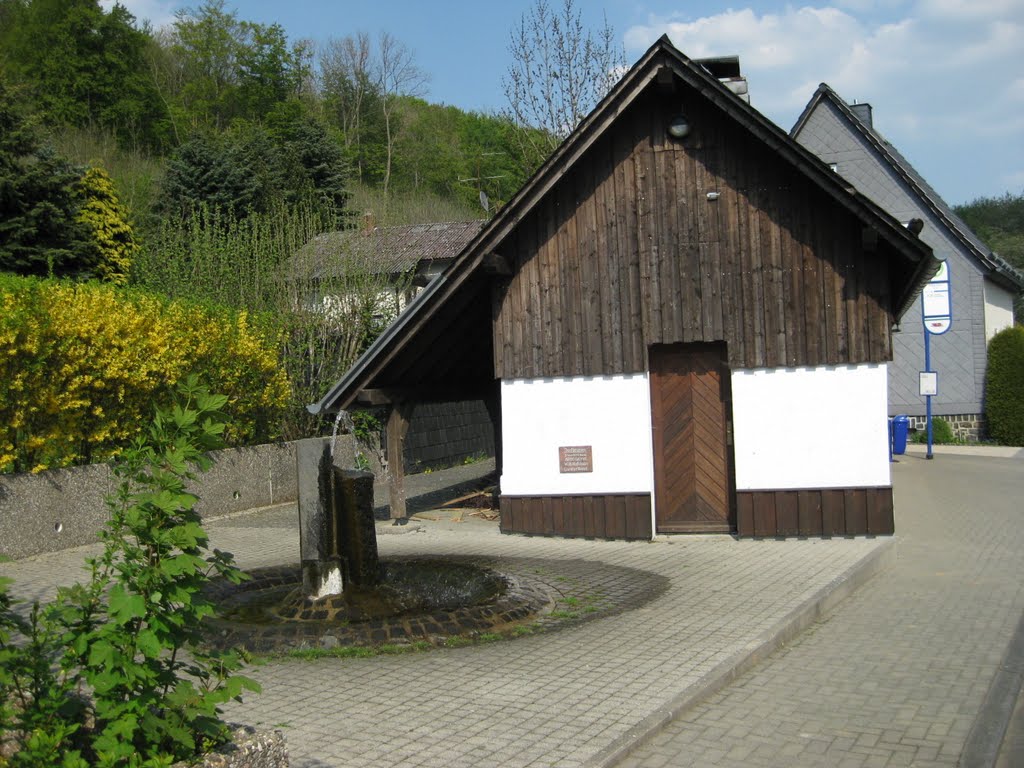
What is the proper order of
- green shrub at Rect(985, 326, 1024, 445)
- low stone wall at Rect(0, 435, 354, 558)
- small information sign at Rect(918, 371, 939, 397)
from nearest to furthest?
low stone wall at Rect(0, 435, 354, 558) → small information sign at Rect(918, 371, 939, 397) → green shrub at Rect(985, 326, 1024, 445)

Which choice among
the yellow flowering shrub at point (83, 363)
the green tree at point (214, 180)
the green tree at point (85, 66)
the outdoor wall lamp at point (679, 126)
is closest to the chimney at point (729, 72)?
the outdoor wall lamp at point (679, 126)

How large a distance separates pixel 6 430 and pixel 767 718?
9242 millimetres

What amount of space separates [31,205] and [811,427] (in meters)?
19.2

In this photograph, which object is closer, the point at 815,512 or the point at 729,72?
the point at 815,512

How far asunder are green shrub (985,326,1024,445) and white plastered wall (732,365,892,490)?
20.7 meters

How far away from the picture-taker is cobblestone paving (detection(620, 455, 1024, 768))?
19.1 feet

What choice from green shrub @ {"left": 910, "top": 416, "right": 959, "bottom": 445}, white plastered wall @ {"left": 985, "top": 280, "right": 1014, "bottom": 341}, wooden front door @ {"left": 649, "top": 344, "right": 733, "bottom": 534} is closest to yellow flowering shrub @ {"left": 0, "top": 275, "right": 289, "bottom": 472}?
wooden front door @ {"left": 649, "top": 344, "right": 733, "bottom": 534}

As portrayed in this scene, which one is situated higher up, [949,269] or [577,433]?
[949,269]

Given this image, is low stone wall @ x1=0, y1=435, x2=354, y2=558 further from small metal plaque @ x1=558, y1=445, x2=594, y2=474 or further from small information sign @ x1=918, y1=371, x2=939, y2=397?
small information sign @ x1=918, y1=371, x2=939, y2=397

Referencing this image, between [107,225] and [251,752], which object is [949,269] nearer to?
[107,225]

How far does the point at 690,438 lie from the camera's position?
13773 millimetres

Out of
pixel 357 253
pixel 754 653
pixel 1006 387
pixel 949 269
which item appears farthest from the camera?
pixel 949 269

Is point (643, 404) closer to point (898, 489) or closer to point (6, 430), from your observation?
point (6, 430)

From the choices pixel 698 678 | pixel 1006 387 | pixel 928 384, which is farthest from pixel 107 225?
pixel 1006 387
